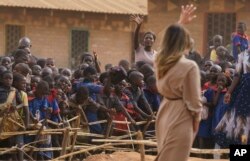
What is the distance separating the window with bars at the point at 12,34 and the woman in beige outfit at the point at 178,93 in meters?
18.5

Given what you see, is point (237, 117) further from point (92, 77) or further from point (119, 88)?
point (92, 77)

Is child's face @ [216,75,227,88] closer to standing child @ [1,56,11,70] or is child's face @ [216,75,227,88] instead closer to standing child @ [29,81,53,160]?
standing child @ [29,81,53,160]

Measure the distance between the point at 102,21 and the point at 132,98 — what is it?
14.4 m

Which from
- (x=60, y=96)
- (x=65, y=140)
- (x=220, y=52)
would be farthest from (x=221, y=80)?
(x=220, y=52)

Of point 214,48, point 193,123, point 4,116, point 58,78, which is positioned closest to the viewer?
point 193,123

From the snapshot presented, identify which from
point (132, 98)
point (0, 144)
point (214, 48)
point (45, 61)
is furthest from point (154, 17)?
point (0, 144)

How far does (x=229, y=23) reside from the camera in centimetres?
2806

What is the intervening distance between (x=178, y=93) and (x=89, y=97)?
475 cm

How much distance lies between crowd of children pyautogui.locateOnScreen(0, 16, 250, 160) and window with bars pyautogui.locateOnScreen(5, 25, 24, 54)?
11951mm

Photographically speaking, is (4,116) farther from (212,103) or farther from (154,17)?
(154,17)

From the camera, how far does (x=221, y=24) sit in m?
28.1

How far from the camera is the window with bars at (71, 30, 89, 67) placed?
95.8 feet

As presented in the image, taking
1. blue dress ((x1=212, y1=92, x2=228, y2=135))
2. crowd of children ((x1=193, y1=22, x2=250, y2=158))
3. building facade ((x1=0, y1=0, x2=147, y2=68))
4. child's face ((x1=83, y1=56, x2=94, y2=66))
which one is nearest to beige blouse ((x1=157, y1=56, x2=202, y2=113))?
crowd of children ((x1=193, y1=22, x2=250, y2=158))

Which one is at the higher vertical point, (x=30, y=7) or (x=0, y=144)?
(x=30, y=7)
